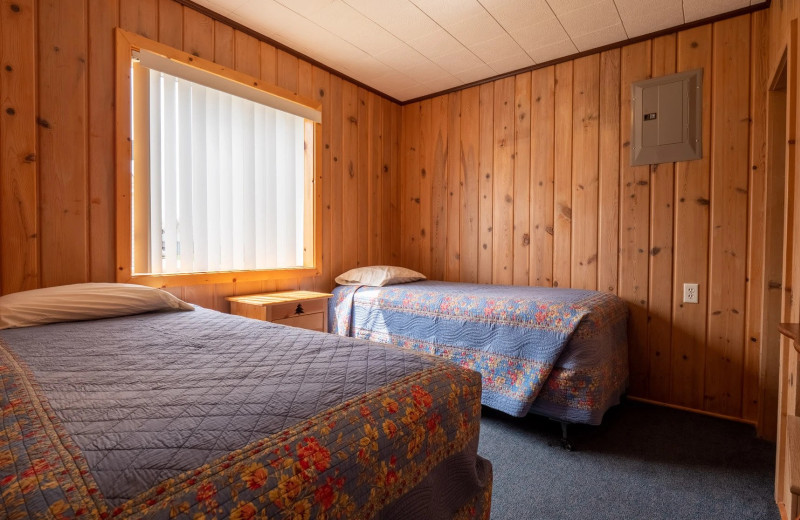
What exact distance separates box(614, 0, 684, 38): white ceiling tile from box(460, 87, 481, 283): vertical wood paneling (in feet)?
3.63

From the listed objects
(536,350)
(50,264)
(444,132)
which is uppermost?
(444,132)

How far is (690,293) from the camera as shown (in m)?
2.33

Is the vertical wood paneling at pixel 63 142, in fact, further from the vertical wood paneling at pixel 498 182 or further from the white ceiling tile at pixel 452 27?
the white ceiling tile at pixel 452 27

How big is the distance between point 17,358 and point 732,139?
3.16 metres

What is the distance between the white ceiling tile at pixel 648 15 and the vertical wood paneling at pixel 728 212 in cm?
27

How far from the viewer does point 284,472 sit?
60 cm

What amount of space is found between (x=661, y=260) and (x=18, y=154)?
322 cm

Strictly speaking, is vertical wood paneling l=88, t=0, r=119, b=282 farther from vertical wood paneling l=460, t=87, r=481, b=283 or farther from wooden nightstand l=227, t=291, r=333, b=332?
vertical wood paneling l=460, t=87, r=481, b=283

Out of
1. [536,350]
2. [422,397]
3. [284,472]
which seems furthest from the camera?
[536,350]

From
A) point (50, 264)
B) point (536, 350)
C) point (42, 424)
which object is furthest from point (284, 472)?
point (50, 264)

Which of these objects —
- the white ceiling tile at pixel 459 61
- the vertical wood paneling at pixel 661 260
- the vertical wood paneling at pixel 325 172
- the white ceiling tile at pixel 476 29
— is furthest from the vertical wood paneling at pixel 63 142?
the vertical wood paneling at pixel 661 260

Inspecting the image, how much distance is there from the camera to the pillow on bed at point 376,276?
278cm

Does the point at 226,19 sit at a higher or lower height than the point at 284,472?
higher

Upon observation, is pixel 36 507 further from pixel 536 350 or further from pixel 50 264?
pixel 536 350
